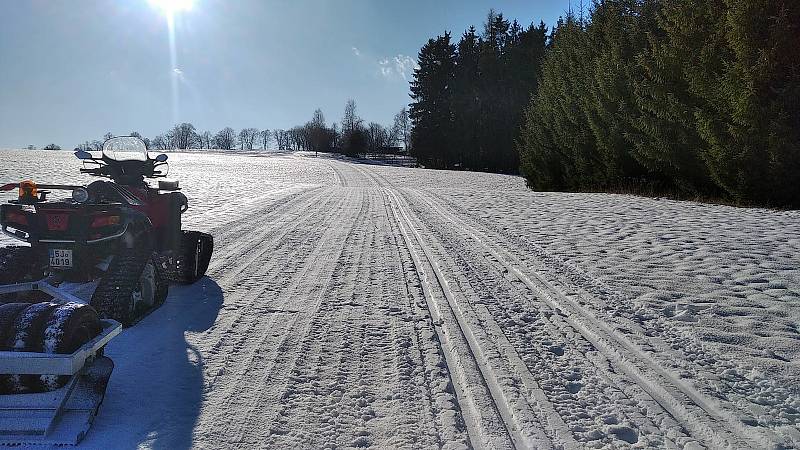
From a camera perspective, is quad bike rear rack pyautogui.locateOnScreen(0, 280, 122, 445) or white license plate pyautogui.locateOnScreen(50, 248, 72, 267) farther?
white license plate pyautogui.locateOnScreen(50, 248, 72, 267)

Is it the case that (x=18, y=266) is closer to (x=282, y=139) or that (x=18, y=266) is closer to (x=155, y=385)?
(x=155, y=385)

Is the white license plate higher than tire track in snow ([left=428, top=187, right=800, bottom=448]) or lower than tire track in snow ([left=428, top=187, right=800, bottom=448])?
higher

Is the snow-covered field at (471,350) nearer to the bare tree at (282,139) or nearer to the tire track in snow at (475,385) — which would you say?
the tire track in snow at (475,385)

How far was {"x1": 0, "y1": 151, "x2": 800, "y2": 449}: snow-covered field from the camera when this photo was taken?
2.78m

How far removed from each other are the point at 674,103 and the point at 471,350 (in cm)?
1364

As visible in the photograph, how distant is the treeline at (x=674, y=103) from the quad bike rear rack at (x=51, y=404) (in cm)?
1358

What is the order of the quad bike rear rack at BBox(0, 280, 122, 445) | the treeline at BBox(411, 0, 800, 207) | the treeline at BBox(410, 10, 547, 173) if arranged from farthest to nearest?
the treeline at BBox(410, 10, 547, 173), the treeline at BBox(411, 0, 800, 207), the quad bike rear rack at BBox(0, 280, 122, 445)

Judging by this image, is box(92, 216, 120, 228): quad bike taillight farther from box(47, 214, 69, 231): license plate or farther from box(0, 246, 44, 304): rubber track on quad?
box(0, 246, 44, 304): rubber track on quad

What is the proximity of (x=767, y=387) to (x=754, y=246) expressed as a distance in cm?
530

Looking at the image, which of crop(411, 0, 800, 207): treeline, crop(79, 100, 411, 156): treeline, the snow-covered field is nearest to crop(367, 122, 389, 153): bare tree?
crop(79, 100, 411, 156): treeline

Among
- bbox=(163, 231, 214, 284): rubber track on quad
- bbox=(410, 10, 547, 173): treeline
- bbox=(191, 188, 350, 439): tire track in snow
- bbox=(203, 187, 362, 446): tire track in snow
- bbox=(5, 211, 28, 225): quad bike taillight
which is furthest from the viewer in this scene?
bbox=(410, 10, 547, 173): treeline

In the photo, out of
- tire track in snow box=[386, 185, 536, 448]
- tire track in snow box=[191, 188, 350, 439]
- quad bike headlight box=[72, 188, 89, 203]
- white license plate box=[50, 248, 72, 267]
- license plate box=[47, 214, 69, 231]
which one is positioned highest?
quad bike headlight box=[72, 188, 89, 203]

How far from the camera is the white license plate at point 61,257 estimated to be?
433cm

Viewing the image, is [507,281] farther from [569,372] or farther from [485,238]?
[485,238]
